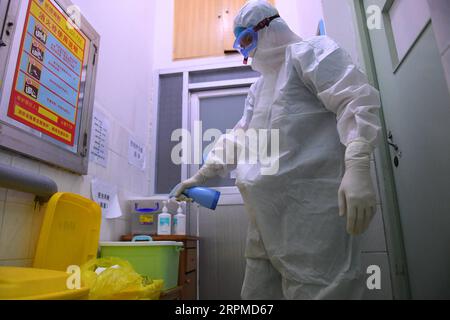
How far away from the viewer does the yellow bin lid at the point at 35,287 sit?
69cm

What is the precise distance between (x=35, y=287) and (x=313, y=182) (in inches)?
32.3

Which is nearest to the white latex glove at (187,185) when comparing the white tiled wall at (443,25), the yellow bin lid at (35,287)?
the yellow bin lid at (35,287)

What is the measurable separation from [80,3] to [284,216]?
1.47 meters

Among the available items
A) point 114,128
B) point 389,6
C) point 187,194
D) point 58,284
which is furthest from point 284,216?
point 114,128

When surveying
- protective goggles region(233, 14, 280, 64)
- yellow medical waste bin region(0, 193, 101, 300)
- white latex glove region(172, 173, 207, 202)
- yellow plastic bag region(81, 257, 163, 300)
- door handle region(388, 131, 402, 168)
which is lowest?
yellow plastic bag region(81, 257, 163, 300)

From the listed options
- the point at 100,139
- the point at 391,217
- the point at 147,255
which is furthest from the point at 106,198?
the point at 391,217

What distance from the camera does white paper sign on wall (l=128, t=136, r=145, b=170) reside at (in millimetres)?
1977

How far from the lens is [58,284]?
31.0 inches

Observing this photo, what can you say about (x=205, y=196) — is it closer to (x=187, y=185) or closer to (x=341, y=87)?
(x=187, y=185)

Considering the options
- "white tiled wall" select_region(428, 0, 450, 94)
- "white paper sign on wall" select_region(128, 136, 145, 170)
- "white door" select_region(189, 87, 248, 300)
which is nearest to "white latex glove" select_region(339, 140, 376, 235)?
"white tiled wall" select_region(428, 0, 450, 94)

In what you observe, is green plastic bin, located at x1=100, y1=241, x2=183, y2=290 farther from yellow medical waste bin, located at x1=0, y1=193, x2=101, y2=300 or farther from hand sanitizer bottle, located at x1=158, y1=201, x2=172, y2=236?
hand sanitizer bottle, located at x1=158, y1=201, x2=172, y2=236

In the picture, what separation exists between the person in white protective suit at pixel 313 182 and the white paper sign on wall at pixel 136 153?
111 centimetres

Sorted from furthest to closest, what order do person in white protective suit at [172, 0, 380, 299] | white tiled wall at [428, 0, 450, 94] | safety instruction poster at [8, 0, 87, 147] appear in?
1. safety instruction poster at [8, 0, 87, 147]
2. person in white protective suit at [172, 0, 380, 299]
3. white tiled wall at [428, 0, 450, 94]
